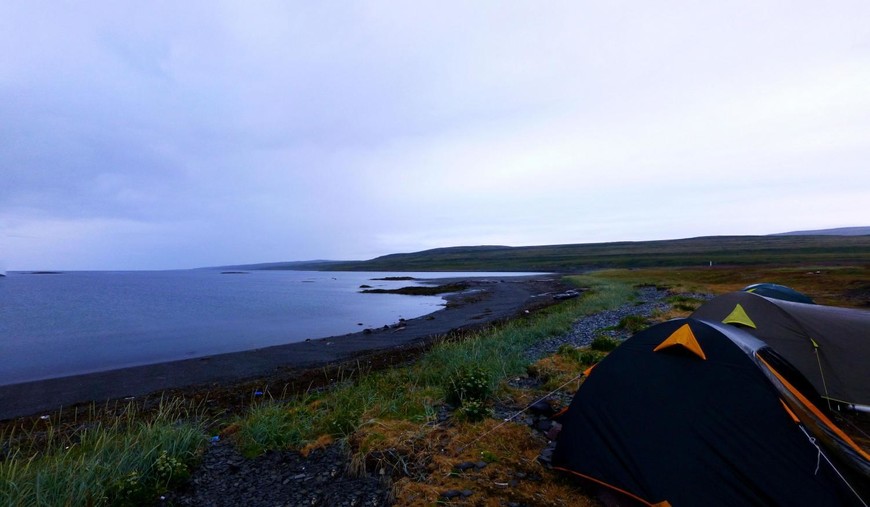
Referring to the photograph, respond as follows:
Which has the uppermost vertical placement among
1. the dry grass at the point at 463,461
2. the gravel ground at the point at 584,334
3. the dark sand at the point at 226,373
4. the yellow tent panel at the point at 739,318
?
the yellow tent panel at the point at 739,318

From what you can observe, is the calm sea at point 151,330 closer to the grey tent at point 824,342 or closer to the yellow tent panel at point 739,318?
the yellow tent panel at point 739,318

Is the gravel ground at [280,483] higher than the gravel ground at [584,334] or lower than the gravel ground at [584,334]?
higher

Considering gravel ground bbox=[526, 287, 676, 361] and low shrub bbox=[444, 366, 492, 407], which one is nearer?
low shrub bbox=[444, 366, 492, 407]

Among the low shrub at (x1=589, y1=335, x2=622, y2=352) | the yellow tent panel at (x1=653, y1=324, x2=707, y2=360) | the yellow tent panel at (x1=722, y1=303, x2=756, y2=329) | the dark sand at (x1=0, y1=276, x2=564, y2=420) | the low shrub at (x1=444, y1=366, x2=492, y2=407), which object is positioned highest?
the yellow tent panel at (x1=653, y1=324, x2=707, y2=360)

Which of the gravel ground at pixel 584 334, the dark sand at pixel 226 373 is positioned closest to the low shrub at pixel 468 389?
the gravel ground at pixel 584 334

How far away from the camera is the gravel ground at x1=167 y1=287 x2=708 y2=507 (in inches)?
205

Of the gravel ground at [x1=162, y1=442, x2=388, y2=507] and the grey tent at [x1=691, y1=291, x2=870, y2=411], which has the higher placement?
the grey tent at [x1=691, y1=291, x2=870, y2=411]

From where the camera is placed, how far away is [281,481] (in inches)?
223

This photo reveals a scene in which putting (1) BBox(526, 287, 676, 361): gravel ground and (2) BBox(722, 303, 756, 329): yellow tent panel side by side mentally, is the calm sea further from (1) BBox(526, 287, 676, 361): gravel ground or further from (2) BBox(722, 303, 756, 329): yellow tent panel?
(2) BBox(722, 303, 756, 329): yellow tent panel

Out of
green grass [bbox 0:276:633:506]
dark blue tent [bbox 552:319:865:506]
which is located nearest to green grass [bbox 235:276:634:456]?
green grass [bbox 0:276:633:506]

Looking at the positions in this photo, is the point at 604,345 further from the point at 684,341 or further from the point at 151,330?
the point at 151,330

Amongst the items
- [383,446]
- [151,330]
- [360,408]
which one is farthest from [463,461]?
[151,330]

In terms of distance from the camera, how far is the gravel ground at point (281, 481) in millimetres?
5195

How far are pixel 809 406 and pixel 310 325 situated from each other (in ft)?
99.3
